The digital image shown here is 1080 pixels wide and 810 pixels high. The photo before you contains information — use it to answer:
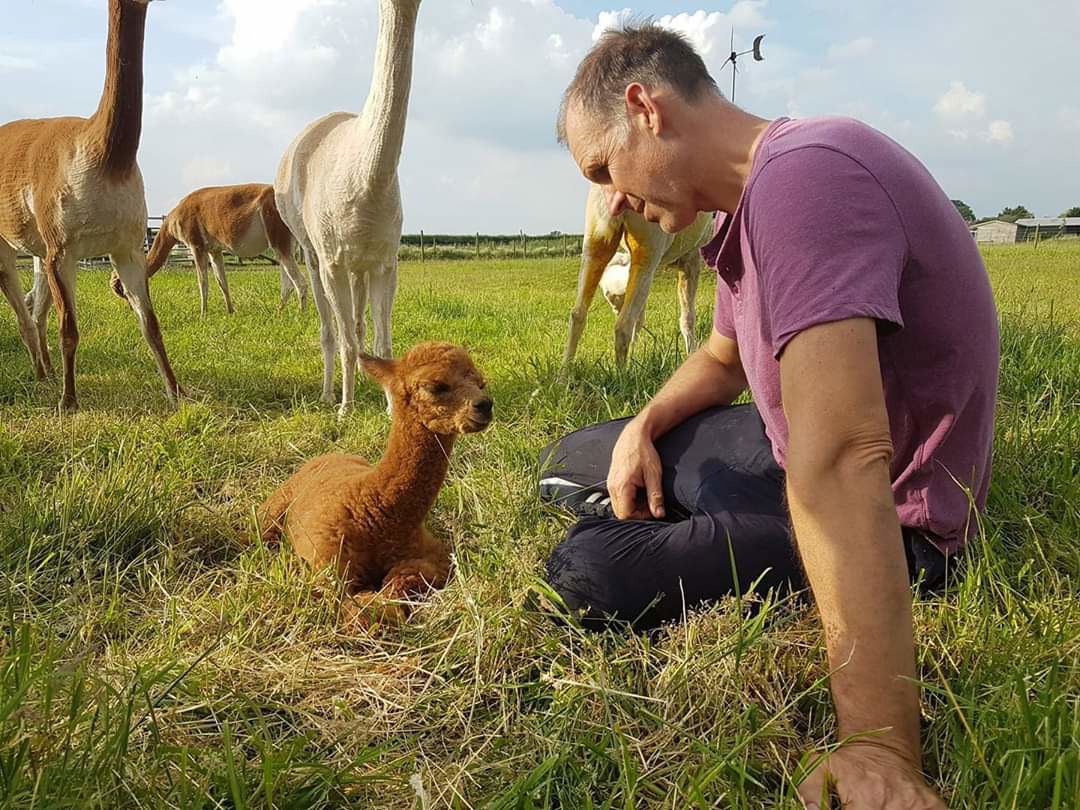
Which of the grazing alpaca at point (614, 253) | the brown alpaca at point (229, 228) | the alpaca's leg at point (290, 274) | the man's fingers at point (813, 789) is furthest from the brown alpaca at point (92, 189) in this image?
the brown alpaca at point (229, 228)

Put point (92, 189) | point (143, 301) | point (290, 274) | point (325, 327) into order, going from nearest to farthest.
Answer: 1. point (92, 189)
2. point (143, 301)
3. point (325, 327)
4. point (290, 274)

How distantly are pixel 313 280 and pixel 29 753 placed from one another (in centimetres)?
424

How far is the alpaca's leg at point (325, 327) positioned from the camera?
507 centimetres

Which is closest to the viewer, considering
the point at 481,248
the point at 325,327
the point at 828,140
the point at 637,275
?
the point at 828,140

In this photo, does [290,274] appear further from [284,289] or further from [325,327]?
[325,327]

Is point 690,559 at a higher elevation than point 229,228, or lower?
lower

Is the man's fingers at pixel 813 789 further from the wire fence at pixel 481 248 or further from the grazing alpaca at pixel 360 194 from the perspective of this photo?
the wire fence at pixel 481 248

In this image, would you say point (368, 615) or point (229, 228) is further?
point (229, 228)

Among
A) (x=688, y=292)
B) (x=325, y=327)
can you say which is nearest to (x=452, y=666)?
(x=325, y=327)

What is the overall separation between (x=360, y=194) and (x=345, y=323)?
0.85m

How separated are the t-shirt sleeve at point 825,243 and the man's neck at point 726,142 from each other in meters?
0.25

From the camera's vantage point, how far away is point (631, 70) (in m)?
1.77

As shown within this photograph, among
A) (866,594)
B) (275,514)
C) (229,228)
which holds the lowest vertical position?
(275,514)

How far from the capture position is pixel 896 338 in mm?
1691
